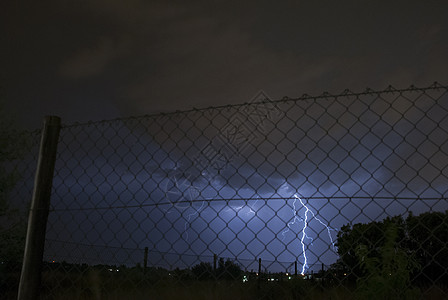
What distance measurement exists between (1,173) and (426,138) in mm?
8794

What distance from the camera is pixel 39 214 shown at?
2781 millimetres

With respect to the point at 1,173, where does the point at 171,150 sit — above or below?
below

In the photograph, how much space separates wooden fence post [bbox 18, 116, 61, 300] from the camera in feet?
8.76

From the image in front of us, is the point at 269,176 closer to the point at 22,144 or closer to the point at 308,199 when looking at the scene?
the point at 308,199

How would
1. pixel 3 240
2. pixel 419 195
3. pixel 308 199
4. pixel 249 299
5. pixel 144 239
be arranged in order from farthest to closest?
1. pixel 3 240
2. pixel 249 299
3. pixel 144 239
4. pixel 308 199
5. pixel 419 195

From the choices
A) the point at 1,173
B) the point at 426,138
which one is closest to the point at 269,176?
the point at 426,138

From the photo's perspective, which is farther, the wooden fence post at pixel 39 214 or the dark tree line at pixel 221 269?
the dark tree line at pixel 221 269

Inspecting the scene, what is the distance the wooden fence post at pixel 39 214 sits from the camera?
267 cm

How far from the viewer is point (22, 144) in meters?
8.12

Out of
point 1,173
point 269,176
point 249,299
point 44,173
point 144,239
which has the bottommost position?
point 249,299

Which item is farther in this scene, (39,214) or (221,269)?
(221,269)

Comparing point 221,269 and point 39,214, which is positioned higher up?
point 39,214

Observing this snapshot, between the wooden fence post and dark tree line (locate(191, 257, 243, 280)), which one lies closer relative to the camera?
the wooden fence post

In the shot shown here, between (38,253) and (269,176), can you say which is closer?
(269,176)
